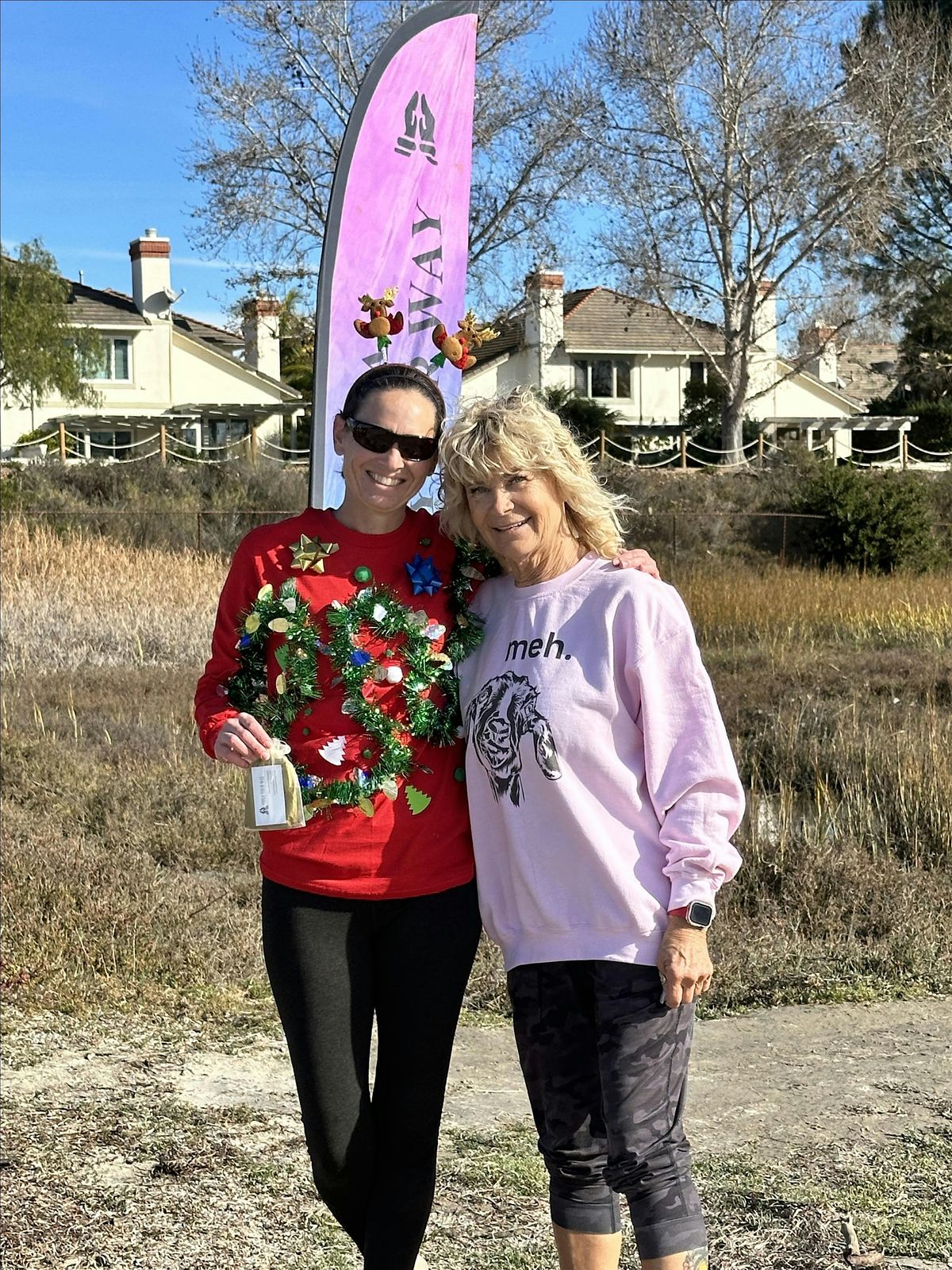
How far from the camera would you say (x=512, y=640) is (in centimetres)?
254

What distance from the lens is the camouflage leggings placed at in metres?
2.35

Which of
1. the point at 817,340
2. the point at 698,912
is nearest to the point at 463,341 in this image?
the point at 698,912

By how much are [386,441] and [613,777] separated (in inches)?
30.6

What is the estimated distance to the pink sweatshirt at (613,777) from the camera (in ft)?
7.79

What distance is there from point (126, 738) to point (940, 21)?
3441 centimetres

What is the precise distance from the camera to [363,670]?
2562mm

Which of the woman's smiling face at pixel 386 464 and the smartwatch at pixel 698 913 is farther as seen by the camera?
the woman's smiling face at pixel 386 464

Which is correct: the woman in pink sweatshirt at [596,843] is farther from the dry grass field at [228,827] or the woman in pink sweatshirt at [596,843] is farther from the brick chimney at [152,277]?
the brick chimney at [152,277]

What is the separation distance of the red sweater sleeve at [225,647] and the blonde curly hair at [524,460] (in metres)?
0.41

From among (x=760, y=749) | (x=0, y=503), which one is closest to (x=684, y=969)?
(x=760, y=749)

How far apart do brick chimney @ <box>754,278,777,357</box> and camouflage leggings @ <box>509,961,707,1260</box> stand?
107 feet

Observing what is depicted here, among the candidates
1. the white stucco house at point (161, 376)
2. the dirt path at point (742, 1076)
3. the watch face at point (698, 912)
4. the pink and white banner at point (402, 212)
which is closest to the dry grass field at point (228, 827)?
the dirt path at point (742, 1076)

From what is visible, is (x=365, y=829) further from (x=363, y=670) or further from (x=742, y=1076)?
(x=742, y=1076)

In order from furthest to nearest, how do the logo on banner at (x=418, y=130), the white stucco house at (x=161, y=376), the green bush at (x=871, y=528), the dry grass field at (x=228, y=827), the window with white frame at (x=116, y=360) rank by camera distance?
the window with white frame at (x=116, y=360) < the white stucco house at (x=161, y=376) < the green bush at (x=871, y=528) < the dry grass field at (x=228, y=827) < the logo on banner at (x=418, y=130)
